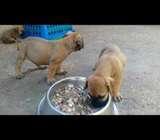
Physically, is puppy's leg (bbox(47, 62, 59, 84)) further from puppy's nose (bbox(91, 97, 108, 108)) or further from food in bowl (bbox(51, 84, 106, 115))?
puppy's nose (bbox(91, 97, 108, 108))

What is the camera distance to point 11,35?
3.04m

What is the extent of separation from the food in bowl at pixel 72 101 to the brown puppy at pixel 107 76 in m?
0.14

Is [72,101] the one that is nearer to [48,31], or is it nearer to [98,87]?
[98,87]

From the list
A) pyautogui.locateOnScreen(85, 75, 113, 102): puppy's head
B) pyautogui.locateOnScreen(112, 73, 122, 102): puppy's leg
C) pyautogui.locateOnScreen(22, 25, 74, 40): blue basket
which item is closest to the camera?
pyautogui.locateOnScreen(85, 75, 113, 102): puppy's head

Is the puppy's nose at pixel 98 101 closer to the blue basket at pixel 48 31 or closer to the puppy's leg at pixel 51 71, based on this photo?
the puppy's leg at pixel 51 71

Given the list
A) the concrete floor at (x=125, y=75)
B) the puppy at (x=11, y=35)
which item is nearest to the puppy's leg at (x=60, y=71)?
the concrete floor at (x=125, y=75)

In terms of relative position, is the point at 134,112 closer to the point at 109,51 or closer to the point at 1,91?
the point at 109,51

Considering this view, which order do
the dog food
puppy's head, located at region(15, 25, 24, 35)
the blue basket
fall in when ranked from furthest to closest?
puppy's head, located at region(15, 25, 24, 35) < the blue basket < the dog food

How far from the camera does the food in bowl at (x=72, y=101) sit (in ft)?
6.82

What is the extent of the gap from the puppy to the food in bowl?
3.30 feet

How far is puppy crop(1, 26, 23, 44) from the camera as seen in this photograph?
3.03 meters

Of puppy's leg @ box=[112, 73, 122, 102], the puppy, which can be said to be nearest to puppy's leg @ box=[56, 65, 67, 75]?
puppy's leg @ box=[112, 73, 122, 102]
